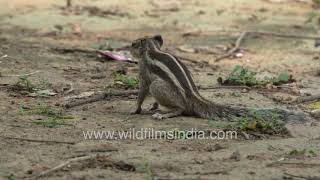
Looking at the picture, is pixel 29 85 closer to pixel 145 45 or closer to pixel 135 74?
pixel 145 45

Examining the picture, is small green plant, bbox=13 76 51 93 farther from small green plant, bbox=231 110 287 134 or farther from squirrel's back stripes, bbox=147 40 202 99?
small green plant, bbox=231 110 287 134

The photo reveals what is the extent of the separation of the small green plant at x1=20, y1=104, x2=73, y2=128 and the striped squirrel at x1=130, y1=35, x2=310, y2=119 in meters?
0.71

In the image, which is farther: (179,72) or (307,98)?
(307,98)

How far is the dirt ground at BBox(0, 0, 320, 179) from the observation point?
16.0 feet

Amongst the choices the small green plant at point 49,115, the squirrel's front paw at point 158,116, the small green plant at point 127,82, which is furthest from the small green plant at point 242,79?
the small green plant at point 49,115

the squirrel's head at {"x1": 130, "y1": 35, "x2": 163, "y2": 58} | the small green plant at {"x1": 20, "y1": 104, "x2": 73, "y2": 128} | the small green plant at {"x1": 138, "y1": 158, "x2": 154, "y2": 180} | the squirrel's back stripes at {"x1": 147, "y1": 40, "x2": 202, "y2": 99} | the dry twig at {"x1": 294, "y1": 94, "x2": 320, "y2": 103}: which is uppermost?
the squirrel's head at {"x1": 130, "y1": 35, "x2": 163, "y2": 58}

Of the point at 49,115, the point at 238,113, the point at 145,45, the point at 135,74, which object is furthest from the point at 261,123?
the point at 135,74

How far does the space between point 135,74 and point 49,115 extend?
2.31 meters

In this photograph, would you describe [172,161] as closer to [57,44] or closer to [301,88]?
[301,88]

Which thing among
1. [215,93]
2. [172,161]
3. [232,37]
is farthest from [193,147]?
[232,37]

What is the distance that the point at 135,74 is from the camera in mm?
8406

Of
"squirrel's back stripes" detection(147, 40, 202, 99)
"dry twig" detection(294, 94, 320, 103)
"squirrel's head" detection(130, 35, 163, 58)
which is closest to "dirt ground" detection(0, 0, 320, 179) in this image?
"dry twig" detection(294, 94, 320, 103)

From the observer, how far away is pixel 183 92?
20.9 ft

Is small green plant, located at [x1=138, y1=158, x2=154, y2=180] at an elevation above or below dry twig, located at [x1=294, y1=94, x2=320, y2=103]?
below
